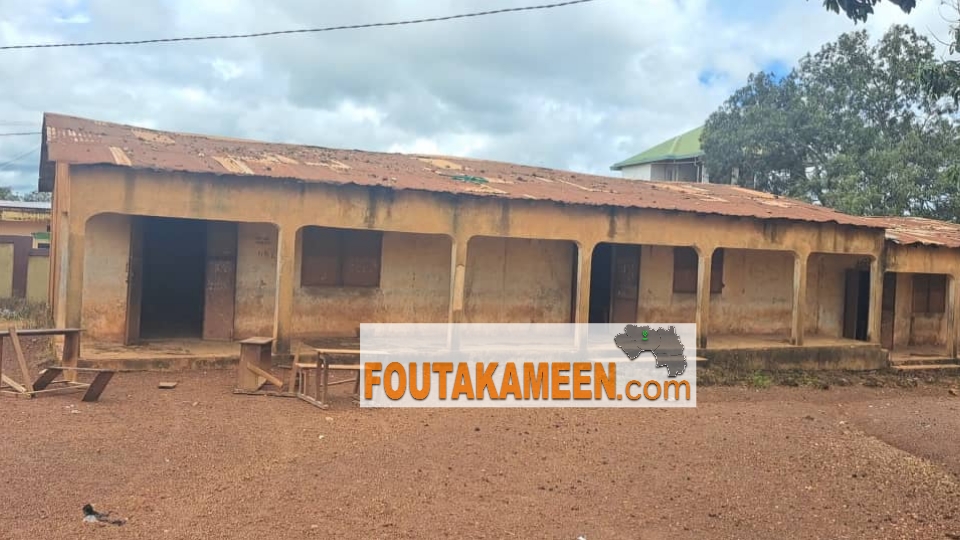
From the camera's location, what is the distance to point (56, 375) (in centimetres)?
728

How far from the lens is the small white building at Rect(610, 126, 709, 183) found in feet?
92.5

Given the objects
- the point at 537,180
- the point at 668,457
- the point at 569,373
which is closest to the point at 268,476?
the point at 668,457

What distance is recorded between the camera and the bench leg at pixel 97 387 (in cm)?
679

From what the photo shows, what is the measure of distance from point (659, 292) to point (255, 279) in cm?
716

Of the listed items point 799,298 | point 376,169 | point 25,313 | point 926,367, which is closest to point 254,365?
point 376,169

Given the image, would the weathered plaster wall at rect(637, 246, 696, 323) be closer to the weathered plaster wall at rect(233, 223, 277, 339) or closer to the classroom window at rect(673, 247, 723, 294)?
the classroom window at rect(673, 247, 723, 294)

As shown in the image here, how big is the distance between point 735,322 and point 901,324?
4239 millimetres

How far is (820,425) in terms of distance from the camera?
311 inches

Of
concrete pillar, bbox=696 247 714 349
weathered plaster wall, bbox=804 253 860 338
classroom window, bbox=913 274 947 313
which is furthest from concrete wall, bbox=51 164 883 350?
classroom window, bbox=913 274 947 313

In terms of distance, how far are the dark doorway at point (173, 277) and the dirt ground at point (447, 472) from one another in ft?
9.50

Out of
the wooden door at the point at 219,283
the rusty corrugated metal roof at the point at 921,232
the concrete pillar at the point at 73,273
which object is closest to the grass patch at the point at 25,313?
the wooden door at the point at 219,283

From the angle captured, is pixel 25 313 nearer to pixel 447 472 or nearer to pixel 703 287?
pixel 447 472

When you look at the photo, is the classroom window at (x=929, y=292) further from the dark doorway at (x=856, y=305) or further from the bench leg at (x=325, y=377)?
the bench leg at (x=325, y=377)

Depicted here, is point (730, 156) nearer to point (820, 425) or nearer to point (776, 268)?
point (776, 268)
